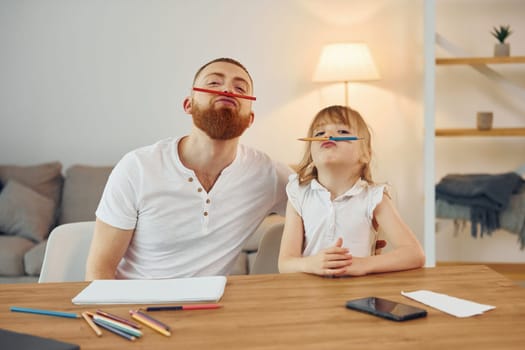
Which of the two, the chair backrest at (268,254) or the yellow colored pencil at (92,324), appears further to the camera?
the chair backrest at (268,254)

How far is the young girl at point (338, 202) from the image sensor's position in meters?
1.98

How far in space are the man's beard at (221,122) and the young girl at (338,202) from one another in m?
0.21

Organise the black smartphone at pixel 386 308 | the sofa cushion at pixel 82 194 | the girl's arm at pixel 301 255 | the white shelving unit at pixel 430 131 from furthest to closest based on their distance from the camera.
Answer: the sofa cushion at pixel 82 194 < the white shelving unit at pixel 430 131 < the girl's arm at pixel 301 255 < the black smartphone at pixel 386 308

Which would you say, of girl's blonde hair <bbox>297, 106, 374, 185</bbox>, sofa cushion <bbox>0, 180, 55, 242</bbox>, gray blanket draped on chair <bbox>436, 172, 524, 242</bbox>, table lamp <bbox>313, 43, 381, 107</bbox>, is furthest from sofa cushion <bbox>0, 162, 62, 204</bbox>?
girl's blonde hair <bbox>297, 106, 374, 185</bbox>

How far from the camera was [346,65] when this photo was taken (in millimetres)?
4492

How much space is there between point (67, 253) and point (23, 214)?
2310 mm

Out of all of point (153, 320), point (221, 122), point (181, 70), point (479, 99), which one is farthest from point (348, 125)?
point (181, 70)

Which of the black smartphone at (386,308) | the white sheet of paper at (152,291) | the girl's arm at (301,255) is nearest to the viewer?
the black smartphone at (386,308)

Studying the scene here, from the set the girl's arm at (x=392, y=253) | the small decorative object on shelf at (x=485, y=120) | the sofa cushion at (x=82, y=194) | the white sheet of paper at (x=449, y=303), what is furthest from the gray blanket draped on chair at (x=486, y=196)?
the white sheet of paper at (x=449, y=303)

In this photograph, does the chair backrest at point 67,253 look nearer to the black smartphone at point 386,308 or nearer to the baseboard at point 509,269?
the black smartphone at point 386,308

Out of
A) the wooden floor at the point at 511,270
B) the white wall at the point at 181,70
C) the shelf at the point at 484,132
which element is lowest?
the wooden floor at the point at 511,270

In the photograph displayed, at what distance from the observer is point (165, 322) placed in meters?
1.34

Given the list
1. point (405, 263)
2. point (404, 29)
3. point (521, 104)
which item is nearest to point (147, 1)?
point (404, 29)

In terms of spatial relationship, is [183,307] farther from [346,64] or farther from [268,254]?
[346,64]
